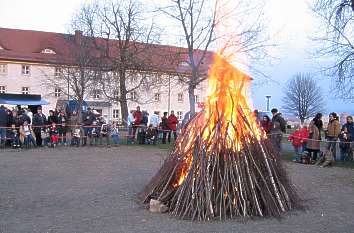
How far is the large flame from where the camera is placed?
805cm

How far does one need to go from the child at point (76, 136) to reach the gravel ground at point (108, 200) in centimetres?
507

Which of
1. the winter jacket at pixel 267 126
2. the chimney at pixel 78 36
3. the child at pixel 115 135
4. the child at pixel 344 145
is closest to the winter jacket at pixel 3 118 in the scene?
the child at pixel 115 135

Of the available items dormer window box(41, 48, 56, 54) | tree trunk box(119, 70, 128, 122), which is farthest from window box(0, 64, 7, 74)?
tree trunk box(119, 70, 128, 122)

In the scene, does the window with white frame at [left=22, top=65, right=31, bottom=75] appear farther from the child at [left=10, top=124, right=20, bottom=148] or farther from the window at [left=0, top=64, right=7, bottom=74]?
the child at [left=10, top=124, right=20, bottom=148]

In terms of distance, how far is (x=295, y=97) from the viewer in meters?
69.0

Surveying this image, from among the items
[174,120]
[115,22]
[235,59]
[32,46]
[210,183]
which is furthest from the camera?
[32,46]

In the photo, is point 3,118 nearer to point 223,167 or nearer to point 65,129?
point 65,129

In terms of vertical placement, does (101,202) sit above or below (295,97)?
below

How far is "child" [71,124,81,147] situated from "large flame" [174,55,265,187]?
509 inches

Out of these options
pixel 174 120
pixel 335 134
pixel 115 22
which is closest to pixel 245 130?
pixel 335 134

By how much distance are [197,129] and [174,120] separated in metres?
14.8

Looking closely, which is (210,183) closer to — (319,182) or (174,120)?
(319,182)

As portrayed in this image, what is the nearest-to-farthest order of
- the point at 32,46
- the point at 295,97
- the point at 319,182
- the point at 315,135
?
the point at 319,182 → the point at 315,135 → the point at 32,46 → the point at 295,97

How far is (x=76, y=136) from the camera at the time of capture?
20.7 metres
